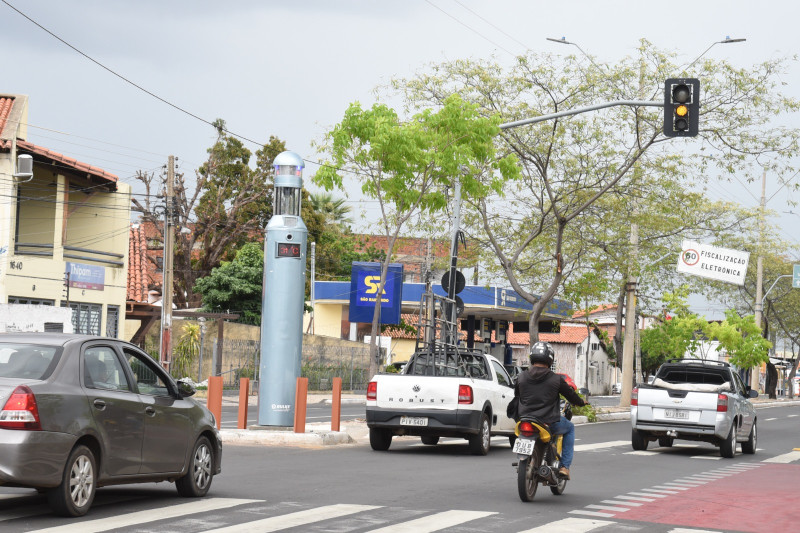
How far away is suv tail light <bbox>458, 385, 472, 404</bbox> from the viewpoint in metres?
18.5

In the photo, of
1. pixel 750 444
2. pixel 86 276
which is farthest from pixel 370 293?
pixel 750 444

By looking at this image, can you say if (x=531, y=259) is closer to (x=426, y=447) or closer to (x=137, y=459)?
(x=426, y=447)

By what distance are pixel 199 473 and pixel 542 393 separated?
3.66 meters

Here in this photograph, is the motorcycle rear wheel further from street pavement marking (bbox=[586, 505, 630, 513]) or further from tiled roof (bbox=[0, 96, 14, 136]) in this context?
tiled roof (bbox=[0, 96, 14, 136])

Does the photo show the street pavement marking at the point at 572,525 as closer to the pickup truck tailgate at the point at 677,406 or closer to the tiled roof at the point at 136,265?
the pickup truck tailgate at the point at 677,406

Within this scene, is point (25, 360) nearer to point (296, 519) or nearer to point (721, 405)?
point (296, 519)

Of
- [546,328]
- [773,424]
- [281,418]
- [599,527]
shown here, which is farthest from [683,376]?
[546,328]

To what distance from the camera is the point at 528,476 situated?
11867mm

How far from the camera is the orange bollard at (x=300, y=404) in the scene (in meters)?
19.1

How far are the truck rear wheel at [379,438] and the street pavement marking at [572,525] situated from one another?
8605 mm

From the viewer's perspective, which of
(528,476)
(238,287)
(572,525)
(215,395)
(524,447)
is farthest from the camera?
(238,287)

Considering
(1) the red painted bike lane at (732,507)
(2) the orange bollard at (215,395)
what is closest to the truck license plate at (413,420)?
(2) the orange bollard at (215,395)

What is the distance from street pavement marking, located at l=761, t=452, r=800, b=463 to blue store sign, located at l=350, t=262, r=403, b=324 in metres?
27.6

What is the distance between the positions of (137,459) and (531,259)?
28883mm
